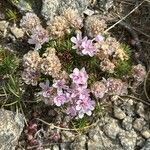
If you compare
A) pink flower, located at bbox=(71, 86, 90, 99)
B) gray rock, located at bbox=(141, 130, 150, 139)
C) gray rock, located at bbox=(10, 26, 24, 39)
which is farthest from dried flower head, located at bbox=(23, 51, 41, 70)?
gray rock, located at bbox=(141, 130, 150, 139)

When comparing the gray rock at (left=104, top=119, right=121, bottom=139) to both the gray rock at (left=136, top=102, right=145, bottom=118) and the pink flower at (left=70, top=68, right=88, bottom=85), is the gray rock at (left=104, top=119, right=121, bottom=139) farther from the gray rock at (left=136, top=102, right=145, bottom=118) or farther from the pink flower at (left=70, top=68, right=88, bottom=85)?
the pink flower at (left=70, top=68, right=88, bottom=85)

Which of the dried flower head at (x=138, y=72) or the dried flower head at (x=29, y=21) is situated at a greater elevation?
the dried flower head at (x=29, y=21)

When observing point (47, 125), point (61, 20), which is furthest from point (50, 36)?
point (47, 125)

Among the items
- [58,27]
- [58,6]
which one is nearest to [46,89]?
[58,27]

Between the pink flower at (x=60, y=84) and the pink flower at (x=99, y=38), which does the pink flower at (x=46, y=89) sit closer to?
the pink flower at (x=60, y=84)

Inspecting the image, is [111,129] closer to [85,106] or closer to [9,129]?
[85,106]

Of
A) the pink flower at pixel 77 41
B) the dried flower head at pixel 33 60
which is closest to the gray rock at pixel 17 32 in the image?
the dried flower head at pixel 33 60
